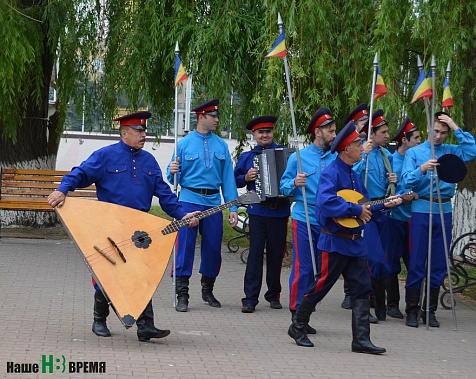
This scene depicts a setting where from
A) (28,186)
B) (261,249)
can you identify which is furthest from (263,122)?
(28,186)

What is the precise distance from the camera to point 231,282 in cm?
1138

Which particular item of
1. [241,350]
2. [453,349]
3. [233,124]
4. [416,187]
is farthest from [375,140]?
[233,124]

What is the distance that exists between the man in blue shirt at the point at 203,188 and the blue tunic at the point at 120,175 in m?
1.52

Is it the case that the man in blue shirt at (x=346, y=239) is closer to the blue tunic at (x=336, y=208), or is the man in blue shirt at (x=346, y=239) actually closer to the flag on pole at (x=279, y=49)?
the blue tunic at (x=336, y=208)

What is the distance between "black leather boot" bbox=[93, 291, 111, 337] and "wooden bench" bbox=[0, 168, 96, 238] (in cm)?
675

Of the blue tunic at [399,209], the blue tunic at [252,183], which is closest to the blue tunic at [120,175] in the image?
the blue tunic at [252,183]

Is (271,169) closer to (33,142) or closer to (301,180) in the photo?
(301,180)

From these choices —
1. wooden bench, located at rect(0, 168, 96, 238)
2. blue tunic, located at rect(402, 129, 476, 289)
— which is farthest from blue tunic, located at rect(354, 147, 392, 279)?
wooden bench, located at rect(0, 168, 96, 238)

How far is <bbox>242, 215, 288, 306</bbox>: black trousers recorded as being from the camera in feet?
30.9

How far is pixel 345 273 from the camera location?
7.52 meters

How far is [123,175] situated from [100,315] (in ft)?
3.94

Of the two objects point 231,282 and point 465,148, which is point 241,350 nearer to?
point 465,148

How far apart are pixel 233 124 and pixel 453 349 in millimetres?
6412

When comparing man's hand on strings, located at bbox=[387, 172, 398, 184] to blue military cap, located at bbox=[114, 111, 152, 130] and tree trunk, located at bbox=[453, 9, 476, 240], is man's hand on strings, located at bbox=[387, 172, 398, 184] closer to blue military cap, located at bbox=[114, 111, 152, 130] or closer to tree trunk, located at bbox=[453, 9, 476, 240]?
blue military cap, located at bbox=[114, 111, 152, 130]
